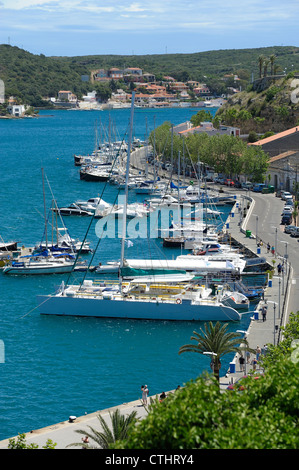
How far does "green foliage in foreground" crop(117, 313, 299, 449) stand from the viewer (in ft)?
48.1

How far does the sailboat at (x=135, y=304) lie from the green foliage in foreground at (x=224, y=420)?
23270mm

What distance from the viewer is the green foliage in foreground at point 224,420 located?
14.7 meters

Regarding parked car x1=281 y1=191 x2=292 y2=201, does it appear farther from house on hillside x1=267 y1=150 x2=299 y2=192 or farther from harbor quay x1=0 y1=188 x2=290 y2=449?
house on hillside x1=267 y1=150 x2=299 y2=192

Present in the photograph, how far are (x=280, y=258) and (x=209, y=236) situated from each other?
8.97m

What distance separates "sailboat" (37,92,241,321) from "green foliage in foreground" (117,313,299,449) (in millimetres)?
23270

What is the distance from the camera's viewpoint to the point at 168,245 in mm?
57938

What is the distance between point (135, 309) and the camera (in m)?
40.8

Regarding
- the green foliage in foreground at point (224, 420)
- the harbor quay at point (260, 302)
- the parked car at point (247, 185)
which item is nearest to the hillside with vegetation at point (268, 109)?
the parked car at point (247, 185)

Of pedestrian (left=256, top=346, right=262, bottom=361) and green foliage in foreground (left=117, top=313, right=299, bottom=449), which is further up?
green foliage in foreground (left=117, top=313, right=299, bottom=449)

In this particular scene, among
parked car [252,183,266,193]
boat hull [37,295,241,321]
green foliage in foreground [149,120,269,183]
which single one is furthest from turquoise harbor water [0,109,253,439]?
green foliage in foreground [149,120,269,183]

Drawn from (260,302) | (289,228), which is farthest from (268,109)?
(260,302)

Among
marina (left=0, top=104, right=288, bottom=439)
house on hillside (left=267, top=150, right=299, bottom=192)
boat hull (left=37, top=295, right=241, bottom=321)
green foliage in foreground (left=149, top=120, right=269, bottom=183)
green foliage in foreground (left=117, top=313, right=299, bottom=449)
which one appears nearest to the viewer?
green foliage in foreground (left=117, top=313, right=299, bottom=449)

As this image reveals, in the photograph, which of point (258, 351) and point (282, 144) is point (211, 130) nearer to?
point (282, 144)
